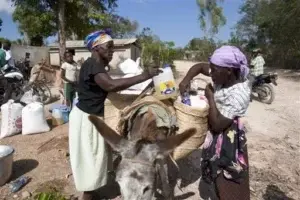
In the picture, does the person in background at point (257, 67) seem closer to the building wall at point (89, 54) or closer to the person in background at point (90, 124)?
the building wall at point (89, 54)

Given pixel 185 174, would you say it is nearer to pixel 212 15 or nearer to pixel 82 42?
pixel 82 42

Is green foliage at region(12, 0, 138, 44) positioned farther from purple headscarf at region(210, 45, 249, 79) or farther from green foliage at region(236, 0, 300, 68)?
purple headscarf at region(210, 45, 249, 79)

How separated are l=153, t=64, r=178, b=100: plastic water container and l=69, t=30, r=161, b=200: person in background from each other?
0.73 feet

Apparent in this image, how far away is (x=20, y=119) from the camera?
6.58 meters

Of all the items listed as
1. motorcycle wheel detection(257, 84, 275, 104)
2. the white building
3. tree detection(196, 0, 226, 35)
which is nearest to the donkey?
motorcycle wheel detection(257, 84, 275, 104)

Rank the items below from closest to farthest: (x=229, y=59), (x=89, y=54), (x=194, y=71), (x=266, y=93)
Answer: (x=229, y=59), (x=194, y=71), (x=266, y=93), (x=89, y=54)

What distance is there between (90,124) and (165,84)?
2.89 feet

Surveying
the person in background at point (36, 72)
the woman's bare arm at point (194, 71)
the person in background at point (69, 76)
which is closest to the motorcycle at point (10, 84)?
the person in background at point (36, 72)

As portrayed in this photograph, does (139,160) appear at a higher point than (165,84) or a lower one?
lower

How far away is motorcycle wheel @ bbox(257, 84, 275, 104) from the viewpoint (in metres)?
10.8

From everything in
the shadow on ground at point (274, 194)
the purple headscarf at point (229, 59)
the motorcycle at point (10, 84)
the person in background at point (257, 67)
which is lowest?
the shadow on ground at point (274, 194)

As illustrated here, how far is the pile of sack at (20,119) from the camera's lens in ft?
20.8

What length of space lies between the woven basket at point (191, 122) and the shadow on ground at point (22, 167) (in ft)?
8.41

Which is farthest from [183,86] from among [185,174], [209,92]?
[185,174]
